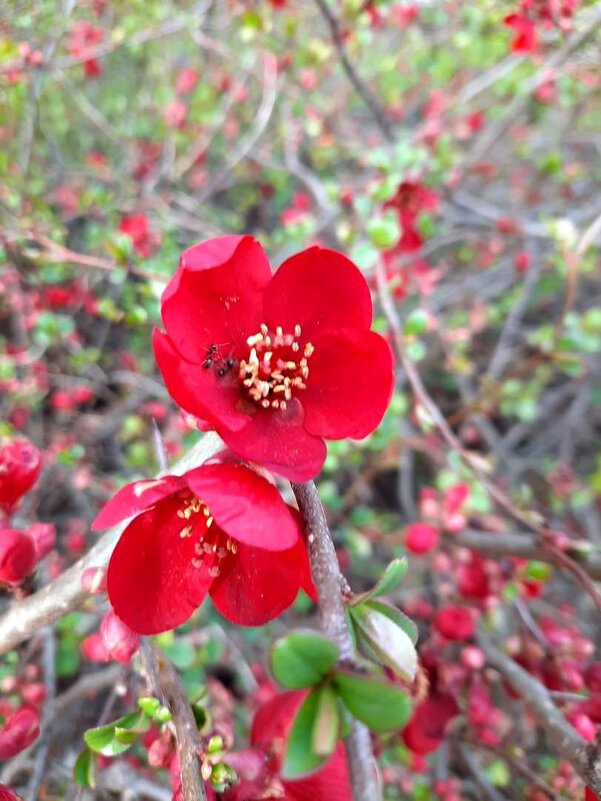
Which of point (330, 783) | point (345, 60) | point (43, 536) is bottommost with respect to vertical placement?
point (43, 536)

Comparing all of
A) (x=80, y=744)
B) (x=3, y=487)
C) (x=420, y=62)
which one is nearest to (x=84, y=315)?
(x=80, y=744)

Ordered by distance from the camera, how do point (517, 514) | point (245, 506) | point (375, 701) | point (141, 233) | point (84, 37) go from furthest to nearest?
point (84, 37)
point (141, 233)
point (517, 514)
point (245, 506)
point (375, 701)

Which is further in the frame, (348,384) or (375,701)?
(348,384)

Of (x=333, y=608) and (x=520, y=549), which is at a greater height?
(x=333, y=608)

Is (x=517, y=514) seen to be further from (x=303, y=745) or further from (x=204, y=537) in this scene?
(x=303, y=745)

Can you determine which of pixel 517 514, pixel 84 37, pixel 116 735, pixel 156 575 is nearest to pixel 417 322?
Result: pixel 517 514

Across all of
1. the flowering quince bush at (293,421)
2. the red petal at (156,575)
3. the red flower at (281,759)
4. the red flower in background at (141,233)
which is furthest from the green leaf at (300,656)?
the red flower in background at (141,233)

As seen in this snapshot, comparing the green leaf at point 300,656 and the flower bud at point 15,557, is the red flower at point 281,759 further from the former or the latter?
the flower bud at point 15,557

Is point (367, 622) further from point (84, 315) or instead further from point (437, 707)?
point (84, 315)

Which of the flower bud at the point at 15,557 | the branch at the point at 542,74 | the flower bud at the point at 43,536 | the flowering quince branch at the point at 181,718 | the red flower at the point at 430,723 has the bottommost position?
the red flower at the point at 430,723

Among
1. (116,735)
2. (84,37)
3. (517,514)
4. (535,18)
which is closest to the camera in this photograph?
(116,735)
